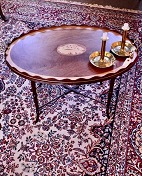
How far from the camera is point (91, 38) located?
1.93m

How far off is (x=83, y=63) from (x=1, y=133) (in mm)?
724

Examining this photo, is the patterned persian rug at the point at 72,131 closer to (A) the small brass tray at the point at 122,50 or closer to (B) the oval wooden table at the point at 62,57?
(B) the oval wooden table at the point at 62,57

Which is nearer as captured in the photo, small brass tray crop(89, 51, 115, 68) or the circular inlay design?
small brass tray crop(89, 51, 115, 68)

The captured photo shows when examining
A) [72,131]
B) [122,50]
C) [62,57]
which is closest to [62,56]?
[62,57]

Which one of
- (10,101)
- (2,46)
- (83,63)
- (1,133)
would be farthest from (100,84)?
(2,46)

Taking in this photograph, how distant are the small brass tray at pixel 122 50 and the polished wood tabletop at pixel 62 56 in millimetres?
33

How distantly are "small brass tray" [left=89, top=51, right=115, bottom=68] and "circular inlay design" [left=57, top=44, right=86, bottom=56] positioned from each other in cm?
11

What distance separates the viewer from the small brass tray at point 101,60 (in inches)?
65.6

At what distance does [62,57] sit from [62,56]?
1cm

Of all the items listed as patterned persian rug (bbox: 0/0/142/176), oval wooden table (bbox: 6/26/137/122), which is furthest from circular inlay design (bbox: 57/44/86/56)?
patterned persian rug (bbox: 0/0/142/176)

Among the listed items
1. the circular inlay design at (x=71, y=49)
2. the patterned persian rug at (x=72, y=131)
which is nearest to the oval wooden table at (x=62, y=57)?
the circular inlay design at (x=71, y=49)

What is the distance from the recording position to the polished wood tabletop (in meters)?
1.61

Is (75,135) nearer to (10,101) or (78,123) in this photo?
(78,123)

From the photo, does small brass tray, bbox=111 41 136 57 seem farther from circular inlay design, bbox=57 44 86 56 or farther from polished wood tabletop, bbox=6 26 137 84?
circular inlay design, bbox=57 44 86 56
